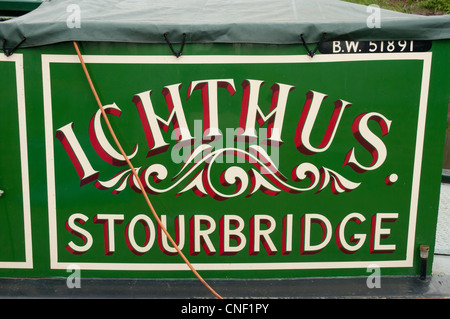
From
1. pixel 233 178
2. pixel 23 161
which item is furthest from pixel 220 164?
pixel 23 161

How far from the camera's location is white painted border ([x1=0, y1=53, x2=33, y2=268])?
2867 mm

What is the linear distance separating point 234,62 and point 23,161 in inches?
51.6

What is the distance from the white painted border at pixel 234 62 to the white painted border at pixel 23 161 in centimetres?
12

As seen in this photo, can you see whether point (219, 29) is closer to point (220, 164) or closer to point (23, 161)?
point (220, 164)

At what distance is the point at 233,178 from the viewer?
298cm

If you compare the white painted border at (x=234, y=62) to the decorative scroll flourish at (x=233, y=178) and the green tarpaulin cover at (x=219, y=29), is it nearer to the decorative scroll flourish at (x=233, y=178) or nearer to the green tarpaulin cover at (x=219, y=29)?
the green tarpaulin cover at (x=219, y=29)

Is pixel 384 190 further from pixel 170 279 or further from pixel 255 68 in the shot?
pixel 170 279

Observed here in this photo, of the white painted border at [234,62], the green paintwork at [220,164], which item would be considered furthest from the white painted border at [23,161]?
the white painted border at [234,62]

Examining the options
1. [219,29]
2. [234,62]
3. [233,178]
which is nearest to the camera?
[219,29]

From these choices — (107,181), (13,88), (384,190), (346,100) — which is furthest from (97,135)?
(384,190)

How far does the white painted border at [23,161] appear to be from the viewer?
2867 millimetres

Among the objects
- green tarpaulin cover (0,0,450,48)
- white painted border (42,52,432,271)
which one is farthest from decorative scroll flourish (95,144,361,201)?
green tarpaulin cover (0,0,450,48)

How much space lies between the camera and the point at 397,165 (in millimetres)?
2996

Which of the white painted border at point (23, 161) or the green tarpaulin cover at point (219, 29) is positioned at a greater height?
the green tarpaulin cover at point (219, 29)
